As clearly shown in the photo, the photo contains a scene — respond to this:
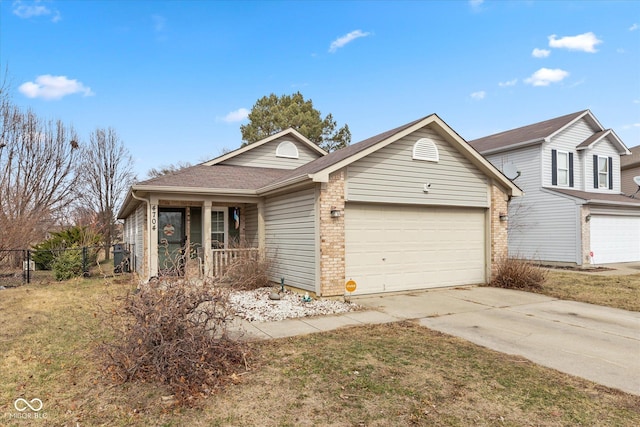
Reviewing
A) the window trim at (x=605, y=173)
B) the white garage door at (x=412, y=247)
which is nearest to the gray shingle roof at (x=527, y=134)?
the window trim at (x=605, y=173)

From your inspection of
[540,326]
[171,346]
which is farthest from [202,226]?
[540,326]

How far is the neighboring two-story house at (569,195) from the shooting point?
54.2ft

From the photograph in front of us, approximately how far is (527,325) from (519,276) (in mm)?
4326

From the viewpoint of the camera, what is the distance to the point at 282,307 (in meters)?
7.82

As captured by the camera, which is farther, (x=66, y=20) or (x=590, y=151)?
(x=590, y=151)

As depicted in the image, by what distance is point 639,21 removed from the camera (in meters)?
10.1

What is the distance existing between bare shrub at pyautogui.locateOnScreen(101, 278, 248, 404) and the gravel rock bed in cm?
259

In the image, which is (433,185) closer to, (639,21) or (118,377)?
(639,21)

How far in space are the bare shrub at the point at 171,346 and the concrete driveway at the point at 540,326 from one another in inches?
150

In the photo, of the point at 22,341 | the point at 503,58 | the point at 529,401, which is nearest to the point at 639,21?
the point at 503,58

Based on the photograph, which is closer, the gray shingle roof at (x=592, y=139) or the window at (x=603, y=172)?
the gray shingle roof at (x=592, y=139)

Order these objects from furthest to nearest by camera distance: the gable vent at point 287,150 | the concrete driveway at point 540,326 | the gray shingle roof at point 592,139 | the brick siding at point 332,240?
1. the gray shingle roof at point 592,139
2. the gable vent at point 287,150
3. the brick siding at point 332,240
4. the concrete driveway at point 540,326

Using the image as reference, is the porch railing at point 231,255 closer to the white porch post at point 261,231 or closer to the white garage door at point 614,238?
the white porch post at point 261,231

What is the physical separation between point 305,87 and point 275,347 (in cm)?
2985
